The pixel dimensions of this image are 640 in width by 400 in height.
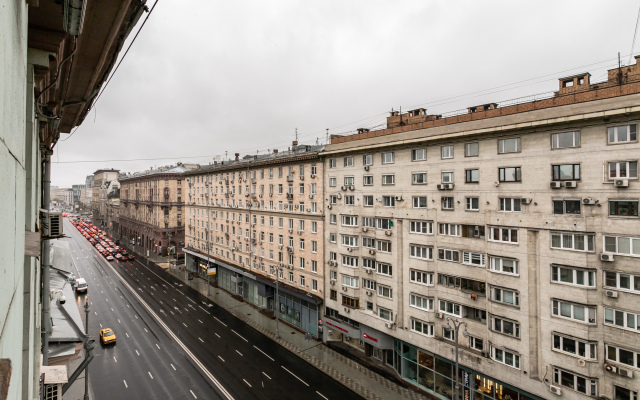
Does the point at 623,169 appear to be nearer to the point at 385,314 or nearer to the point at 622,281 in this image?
the point at 622,281

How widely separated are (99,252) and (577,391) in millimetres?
107168

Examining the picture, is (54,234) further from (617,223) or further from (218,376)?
(617,223)

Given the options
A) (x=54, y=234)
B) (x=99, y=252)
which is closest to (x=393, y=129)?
(x=54, y=234)

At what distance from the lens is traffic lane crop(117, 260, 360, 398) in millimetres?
29812

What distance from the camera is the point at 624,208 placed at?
19.1m

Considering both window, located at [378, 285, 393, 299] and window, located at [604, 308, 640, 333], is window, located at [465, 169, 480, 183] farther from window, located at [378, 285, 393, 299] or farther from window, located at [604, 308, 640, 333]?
window, located at [378, 285, 393, 299]

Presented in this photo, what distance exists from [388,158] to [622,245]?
58.3 feet

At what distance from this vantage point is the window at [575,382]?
2005 cm

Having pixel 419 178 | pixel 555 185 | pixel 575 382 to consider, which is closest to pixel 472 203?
pixel 419 178

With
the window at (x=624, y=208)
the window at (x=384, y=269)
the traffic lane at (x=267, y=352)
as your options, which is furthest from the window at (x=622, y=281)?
the traffic lane at (x=267, y=352)

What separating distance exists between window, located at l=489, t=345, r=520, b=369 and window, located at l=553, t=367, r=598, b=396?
2.19 metres

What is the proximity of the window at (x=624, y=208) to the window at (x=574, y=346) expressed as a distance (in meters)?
7.99

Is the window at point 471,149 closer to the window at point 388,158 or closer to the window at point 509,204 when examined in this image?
the window at point 509,204

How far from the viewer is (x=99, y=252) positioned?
3686 inches
